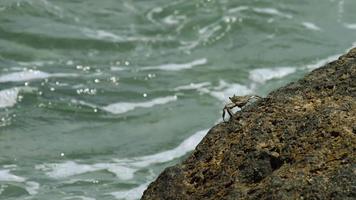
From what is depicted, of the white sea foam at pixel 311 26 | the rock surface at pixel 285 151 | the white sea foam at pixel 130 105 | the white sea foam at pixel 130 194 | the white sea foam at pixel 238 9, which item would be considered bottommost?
the rock surface at pixel 285 151

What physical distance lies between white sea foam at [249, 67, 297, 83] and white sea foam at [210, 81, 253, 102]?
309 mm

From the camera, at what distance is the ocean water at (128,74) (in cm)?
595

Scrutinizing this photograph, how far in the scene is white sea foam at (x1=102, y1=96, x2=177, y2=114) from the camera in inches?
289

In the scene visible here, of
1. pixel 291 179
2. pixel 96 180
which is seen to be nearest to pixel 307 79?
pixel 291 179

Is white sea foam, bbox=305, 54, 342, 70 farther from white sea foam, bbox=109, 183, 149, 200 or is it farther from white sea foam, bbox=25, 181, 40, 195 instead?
white sea foam, bbox=25, 181, 40, 195

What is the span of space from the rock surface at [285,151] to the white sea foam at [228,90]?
164 inches

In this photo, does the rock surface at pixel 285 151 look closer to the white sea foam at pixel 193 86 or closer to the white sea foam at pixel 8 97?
the white sea foam at pixel 8 97

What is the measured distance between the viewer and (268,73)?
8492 millimetres

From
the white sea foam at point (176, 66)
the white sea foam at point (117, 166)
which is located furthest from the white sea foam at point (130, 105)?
the white sea foam at point (117, 166)

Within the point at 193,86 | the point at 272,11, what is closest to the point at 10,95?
the point at 193,86

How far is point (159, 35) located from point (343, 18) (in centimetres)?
267

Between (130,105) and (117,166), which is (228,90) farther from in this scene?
(117,166)

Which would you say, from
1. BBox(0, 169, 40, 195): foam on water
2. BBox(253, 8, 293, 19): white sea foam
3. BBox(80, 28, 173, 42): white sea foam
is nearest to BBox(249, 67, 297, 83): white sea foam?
BBox(80, 28, 173, 42): white sea foam

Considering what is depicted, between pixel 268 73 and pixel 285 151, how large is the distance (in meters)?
5.42
